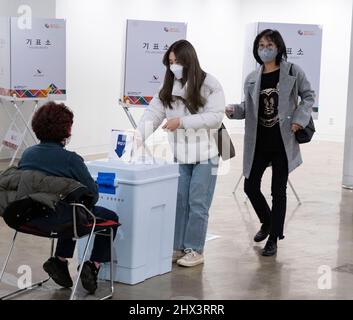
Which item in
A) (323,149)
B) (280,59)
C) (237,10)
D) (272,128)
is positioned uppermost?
(237,10)

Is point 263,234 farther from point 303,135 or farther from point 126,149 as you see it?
point 126,149

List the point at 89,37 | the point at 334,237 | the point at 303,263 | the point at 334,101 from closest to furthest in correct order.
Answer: the point at 303,263
the point at 334,237
the point at 89,37
the point at 334,101

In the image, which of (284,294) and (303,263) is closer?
(284,294)

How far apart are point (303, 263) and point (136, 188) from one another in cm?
136

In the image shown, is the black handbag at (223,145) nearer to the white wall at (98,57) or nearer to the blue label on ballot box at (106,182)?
the blue label on ballot box at (106,182)

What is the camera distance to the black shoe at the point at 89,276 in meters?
3.88

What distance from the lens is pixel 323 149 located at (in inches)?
Answer: 440

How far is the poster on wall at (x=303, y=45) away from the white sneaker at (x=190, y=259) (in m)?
3.44

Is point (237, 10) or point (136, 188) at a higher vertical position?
point (237, 10)

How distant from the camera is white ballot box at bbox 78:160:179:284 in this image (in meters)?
4.05

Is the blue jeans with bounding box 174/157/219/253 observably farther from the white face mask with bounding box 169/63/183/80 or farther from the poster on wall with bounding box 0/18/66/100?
the poster on wall with bounding box 0/18/66/100

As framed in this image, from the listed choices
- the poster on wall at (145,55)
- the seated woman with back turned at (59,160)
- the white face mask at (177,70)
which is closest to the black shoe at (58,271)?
the seated woman with back turned at (59,160)

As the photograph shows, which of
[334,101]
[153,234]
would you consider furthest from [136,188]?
[334,101]
